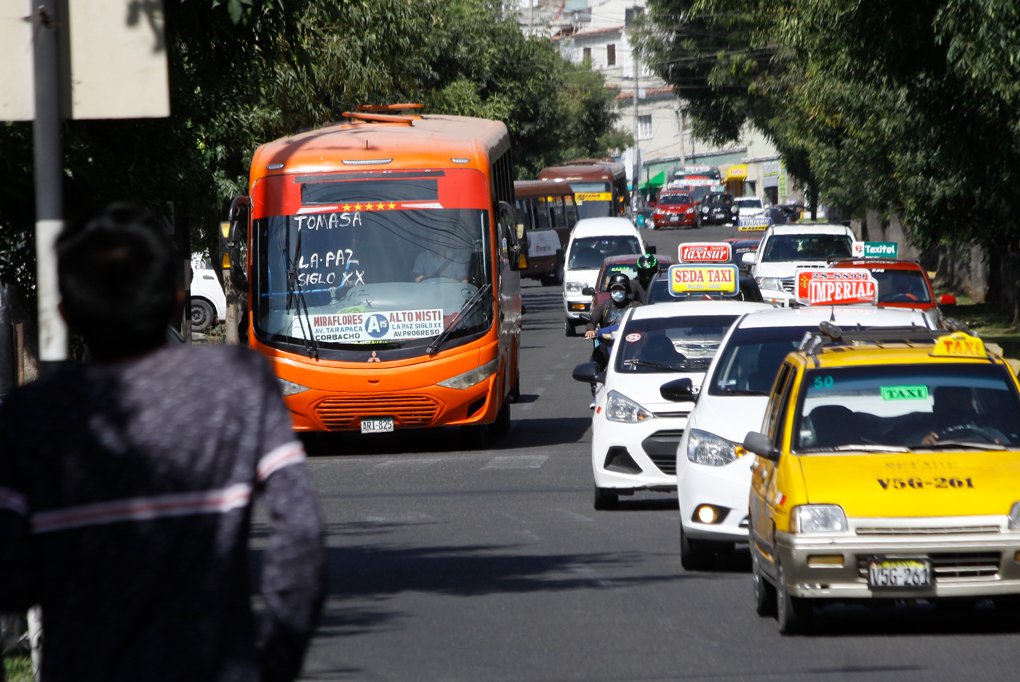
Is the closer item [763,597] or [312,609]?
[312,609]

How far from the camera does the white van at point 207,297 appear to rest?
40531 millimetres

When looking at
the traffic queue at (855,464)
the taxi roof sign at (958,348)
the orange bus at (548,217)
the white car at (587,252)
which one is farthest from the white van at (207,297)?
the taxi roof sign at (958,348)

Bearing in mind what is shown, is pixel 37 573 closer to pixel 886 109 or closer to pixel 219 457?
pixel 219 457

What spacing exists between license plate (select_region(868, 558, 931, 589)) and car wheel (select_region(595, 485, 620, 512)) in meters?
5.61

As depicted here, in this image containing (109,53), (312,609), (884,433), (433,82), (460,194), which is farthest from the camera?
(433,82)

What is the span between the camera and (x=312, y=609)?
3.22m

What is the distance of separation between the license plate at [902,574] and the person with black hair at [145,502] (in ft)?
17.5

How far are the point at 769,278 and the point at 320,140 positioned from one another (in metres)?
14.7

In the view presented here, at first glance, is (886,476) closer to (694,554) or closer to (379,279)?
(694,554)

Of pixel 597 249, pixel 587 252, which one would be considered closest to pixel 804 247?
pixel 597 249

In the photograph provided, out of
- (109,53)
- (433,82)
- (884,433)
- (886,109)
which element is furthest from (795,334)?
(433,82)

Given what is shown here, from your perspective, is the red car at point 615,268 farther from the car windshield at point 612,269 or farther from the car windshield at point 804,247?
the car windshield at point 804,247

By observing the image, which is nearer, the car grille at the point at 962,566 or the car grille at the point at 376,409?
the car grille at the point at 962,566

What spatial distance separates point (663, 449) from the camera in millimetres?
13594
